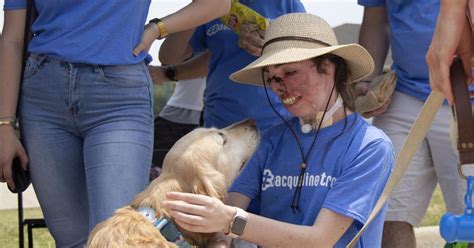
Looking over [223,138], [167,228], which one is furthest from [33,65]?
[167,228]

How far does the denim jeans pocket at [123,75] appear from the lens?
11.1 ft

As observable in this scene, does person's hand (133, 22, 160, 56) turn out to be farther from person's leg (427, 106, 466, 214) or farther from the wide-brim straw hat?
person's leg (427, 106, 466, 214)

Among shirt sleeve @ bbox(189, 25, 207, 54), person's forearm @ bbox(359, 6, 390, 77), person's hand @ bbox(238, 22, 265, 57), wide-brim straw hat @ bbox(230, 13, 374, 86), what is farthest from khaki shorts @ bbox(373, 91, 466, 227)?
Result: shirt sleeve @ bbox(189, 25, 207, 54)

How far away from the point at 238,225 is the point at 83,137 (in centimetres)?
93

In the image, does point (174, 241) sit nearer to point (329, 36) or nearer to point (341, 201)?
point (341, 201)

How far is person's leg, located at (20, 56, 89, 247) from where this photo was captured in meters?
3.40

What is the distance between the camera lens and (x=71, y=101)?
336 cm

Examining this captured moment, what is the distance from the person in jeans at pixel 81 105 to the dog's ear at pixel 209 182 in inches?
12.9

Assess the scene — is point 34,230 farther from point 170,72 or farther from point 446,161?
point 446,161

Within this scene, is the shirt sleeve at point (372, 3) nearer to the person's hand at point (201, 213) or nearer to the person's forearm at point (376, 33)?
the person's forearm at point (376, 33)

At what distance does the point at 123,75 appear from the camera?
3406 mm

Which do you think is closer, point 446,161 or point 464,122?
point 464,122

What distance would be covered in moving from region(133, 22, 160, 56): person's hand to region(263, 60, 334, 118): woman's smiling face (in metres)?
0.62

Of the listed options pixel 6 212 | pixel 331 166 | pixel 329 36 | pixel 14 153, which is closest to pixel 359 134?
pixel 331 166
